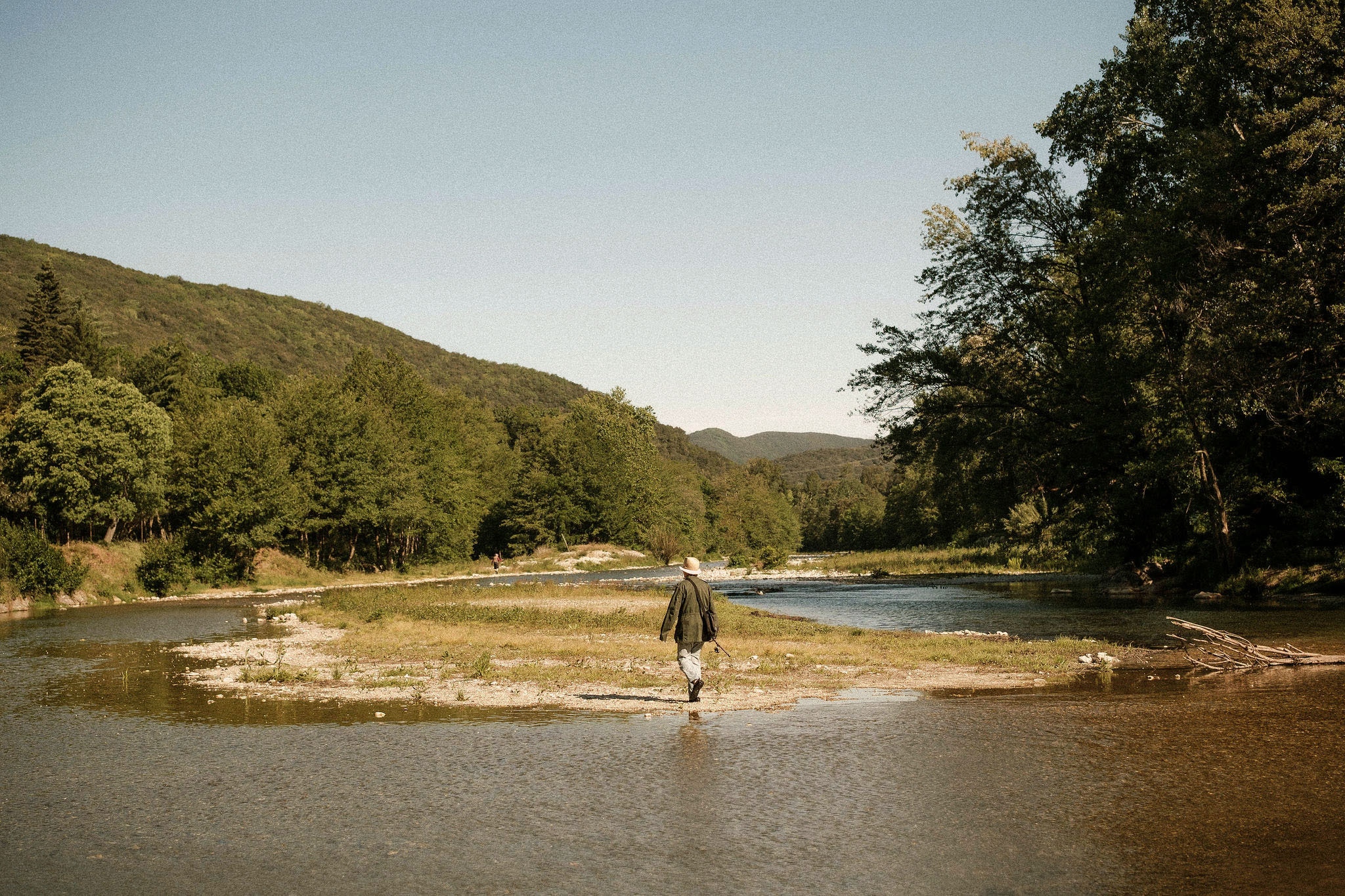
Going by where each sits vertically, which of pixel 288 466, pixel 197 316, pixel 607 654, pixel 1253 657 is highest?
pixel 197 316

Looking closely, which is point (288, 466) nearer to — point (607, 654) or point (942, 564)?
point (942, 564)

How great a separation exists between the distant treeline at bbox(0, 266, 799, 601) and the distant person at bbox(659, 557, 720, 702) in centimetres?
3587

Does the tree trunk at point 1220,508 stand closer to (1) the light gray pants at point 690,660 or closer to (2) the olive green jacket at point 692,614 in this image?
(2) the olive green jacket at point 692,614

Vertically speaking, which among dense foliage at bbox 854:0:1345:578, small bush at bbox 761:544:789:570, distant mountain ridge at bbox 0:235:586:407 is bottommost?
small bush at bbox 761:544:789:570

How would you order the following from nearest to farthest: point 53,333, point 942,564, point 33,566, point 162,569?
point 33,566
point 162,569
point 942,564
point 53,333

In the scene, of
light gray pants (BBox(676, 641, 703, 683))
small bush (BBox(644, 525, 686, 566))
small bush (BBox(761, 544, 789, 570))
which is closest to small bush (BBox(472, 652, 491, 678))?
light gray pants (BBox(676, 641, 703, 683))

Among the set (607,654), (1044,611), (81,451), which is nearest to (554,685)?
(607,654)

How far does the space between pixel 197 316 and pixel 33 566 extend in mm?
126575

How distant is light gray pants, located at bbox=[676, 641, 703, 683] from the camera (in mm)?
13828

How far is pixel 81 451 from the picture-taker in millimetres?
48188

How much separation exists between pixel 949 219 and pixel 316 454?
4456 centimetres

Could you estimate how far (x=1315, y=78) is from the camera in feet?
81.3

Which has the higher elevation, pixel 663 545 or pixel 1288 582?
pixel 1288 582

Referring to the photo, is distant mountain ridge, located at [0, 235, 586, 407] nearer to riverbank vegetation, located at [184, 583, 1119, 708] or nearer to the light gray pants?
riverbank vegetation, located at [184, 583, 1119, 708]
